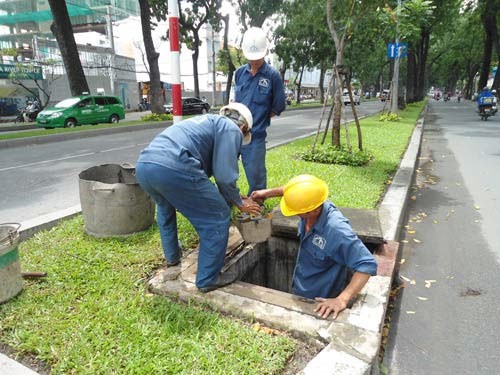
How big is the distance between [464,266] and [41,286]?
11.9ft

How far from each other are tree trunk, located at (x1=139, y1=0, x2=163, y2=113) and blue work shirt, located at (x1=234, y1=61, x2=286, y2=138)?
1588cm

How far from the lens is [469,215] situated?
16.2 ft

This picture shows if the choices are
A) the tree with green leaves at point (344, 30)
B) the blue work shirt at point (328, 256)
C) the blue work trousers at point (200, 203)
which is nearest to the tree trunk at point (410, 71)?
the tree with green leaves at point (344, 30)

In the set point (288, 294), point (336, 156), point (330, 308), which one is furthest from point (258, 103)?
point (336, 156)

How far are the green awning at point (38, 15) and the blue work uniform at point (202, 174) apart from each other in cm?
3909

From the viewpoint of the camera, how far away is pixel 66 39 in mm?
15195

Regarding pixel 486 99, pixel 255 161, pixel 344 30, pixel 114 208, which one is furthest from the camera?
pixel 486 99

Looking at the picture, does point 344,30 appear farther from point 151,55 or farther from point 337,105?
point 151,55

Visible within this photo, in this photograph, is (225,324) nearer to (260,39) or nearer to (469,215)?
(260,39)

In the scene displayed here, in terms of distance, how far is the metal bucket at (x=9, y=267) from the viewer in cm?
239

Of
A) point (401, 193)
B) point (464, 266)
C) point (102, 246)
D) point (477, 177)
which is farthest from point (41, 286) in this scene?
point (477, 177)

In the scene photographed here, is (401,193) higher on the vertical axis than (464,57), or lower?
lower

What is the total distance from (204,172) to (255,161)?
5.26 ft

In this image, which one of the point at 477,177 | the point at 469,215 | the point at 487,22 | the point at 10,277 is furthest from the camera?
the point at 487,22
